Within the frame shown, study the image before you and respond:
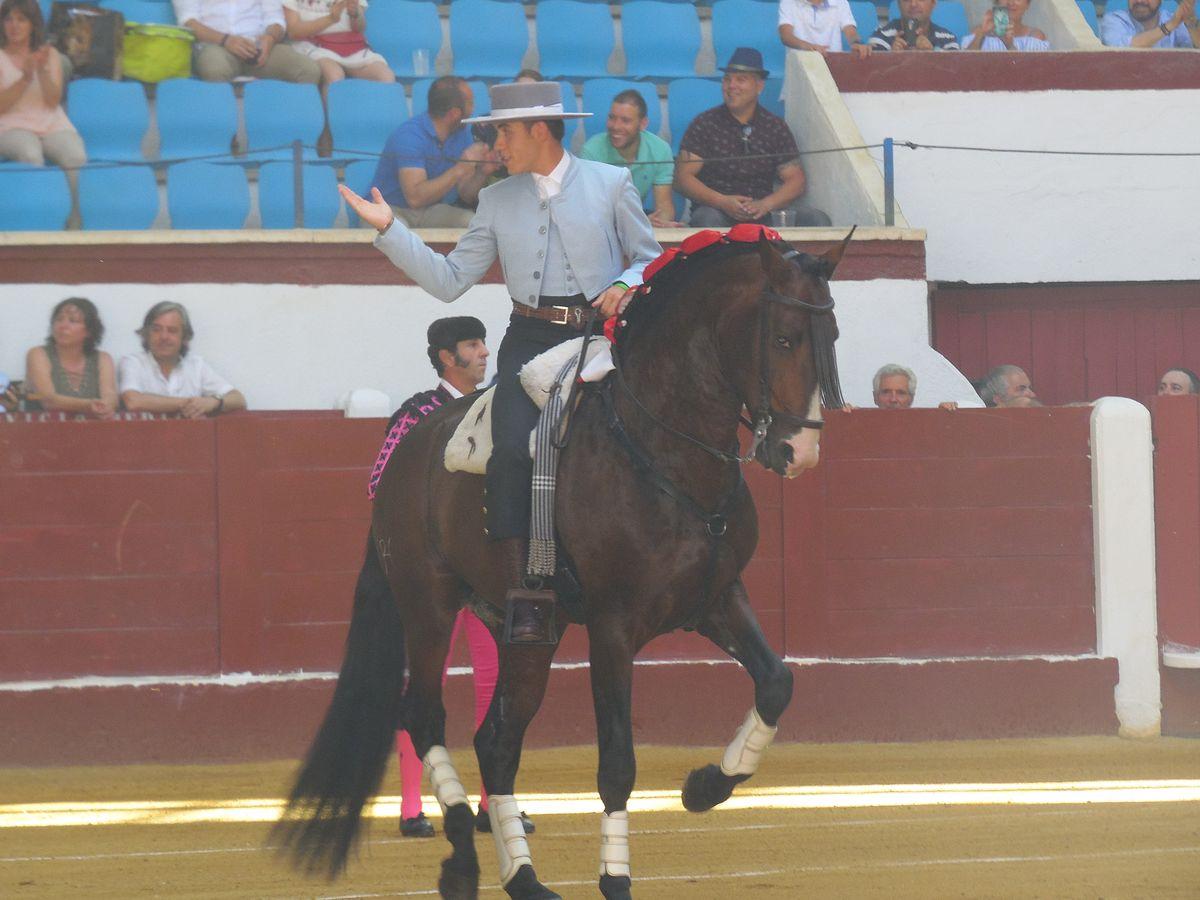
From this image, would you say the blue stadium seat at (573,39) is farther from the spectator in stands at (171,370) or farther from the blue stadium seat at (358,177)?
the spectator in stands at (171,370)

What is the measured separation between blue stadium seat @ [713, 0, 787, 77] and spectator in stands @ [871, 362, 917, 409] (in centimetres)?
307

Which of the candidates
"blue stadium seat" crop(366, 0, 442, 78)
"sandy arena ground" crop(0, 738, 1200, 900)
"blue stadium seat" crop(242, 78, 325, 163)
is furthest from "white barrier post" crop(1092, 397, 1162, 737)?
"blue stadium seat" crop(366, 0, 442, 78)

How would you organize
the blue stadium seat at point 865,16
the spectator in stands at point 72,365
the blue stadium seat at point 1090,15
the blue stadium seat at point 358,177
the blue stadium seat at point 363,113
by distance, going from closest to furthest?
1. the spectator in stands at point 72,365
2. the blue stadium seat at point 358,177
3. the blue stadium seat at point 363,113
4. the blue stadium seat at point 865,16
5. the blue stadium seat at point 1090,15

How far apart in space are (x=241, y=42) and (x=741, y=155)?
8.98ft

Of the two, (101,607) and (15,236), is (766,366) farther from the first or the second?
(15,236)

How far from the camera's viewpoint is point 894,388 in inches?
287

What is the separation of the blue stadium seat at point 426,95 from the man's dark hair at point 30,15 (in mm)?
1879

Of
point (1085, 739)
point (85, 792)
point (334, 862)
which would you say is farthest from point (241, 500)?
point (1085, 739)

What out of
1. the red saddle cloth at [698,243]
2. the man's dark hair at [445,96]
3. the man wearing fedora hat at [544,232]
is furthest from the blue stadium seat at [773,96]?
the red saddle cloth at [698,243]

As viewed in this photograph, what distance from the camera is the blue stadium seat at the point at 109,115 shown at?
9047mm

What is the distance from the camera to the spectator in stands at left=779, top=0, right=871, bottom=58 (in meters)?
9.66

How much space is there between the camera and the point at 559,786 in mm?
5973

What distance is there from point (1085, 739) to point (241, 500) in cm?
337

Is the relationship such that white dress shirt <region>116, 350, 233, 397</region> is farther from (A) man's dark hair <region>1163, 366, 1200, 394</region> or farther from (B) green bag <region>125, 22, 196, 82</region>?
(A) man's dark hair <region>1163, 366, 1200, 394</region>
